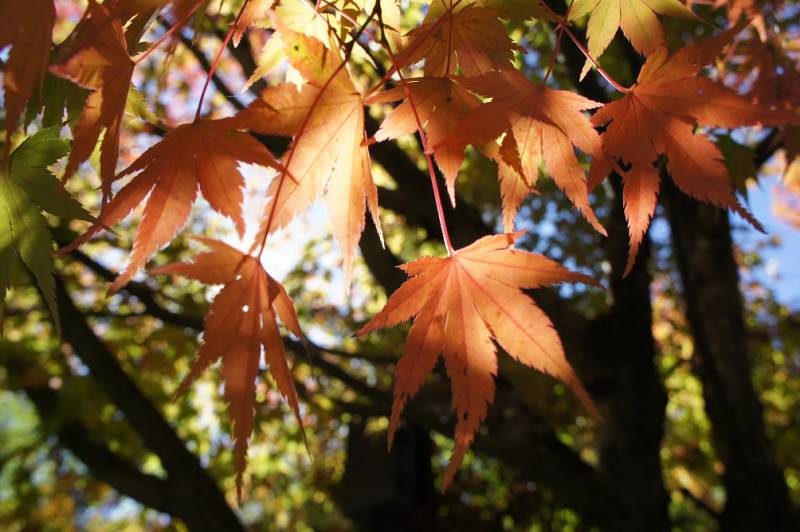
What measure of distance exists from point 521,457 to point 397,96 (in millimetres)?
→ 2173

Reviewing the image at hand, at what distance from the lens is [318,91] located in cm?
86

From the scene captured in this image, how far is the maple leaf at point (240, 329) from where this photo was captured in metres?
0.81

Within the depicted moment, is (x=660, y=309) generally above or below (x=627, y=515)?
above

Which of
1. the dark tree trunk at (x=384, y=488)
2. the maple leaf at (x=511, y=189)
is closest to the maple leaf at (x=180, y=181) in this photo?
the maple leaf at (x=511, y=189)

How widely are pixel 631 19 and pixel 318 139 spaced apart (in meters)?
0.57

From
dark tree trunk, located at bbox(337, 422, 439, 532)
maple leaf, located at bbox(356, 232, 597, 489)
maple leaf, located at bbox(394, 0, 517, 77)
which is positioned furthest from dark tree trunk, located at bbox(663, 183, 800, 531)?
maple leaf, located at bbox(356, 232, 597, 489)

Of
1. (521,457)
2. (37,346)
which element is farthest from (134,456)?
(521,457)

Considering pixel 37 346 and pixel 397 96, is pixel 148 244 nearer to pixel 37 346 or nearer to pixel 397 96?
pixel 397 96

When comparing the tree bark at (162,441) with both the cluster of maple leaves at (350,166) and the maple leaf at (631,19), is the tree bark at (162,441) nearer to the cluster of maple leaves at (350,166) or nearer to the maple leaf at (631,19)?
the cluster of maple leaves at (350,166)

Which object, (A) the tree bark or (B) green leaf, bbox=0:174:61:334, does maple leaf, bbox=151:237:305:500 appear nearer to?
(B) green leaf, bbox=0:174:61:334

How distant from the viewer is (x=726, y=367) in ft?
11.4

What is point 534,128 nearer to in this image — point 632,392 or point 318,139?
point 318,139

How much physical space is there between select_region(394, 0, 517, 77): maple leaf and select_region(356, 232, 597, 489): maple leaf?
323 mm

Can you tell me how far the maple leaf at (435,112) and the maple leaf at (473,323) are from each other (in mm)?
116
